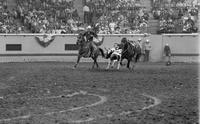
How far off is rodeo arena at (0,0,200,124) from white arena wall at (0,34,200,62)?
69mm

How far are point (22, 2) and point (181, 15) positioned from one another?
12.8m

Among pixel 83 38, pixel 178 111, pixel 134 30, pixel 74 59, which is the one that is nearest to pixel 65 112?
pixel 178 111

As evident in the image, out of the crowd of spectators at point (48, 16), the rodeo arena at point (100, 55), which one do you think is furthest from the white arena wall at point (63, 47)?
the crowd of spectators at point (48, 16)

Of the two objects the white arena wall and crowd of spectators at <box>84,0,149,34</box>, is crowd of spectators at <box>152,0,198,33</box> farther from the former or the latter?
the white arena wall

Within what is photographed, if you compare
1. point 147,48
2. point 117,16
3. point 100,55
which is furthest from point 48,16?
point 147,48

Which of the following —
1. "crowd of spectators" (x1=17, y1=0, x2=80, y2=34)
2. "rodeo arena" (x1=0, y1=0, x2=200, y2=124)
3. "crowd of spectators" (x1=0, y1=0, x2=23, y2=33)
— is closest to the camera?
"rodeo arena" (x1=0, y1=0, x2=200, y2=124)

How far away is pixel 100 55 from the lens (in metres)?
32.3

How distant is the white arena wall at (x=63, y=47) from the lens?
3241 cm

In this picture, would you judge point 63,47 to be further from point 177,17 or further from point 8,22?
point 177,17

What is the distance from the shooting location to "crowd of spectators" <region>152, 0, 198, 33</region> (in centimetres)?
3597

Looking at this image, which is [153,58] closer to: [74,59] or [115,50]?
[74,59]

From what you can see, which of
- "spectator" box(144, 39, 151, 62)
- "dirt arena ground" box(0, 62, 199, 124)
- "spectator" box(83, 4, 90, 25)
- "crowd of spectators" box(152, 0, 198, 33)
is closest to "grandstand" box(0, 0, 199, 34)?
"crowd of spectators" box(152, 0, 198, 33)

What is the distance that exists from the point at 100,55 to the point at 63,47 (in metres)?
2.72

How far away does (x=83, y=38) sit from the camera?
80.2 ft
